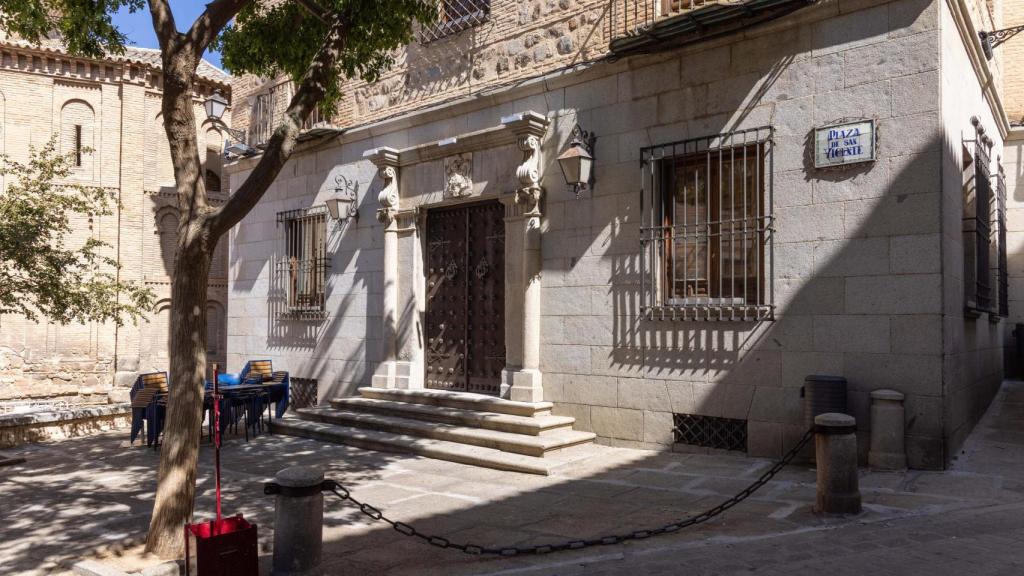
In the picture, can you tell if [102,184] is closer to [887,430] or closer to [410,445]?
[410,445]

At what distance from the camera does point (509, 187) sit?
970cm

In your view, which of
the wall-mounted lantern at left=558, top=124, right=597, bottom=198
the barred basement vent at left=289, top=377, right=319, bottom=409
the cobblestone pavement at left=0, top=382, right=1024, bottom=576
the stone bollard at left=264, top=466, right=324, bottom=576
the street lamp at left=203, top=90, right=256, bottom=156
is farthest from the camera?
the street lamp at left=203, top=90, right=256, bottom=156

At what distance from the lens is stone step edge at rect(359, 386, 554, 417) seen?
886 centimetres

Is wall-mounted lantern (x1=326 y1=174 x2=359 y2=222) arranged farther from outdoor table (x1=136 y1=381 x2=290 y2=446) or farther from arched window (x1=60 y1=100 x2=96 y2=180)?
arched window (x1=60 y1=100 x2=96 y2=180)

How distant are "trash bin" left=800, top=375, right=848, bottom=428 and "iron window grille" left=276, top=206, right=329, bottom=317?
8.11 metres

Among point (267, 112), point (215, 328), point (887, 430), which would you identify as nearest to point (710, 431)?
point (887, 430)

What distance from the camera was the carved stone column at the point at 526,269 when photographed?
9219 millimetres

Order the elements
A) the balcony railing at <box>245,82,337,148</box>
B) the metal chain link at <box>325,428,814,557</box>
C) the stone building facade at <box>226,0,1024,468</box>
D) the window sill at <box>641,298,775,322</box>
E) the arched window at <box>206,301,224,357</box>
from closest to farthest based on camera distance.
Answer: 1. the metal chain link at <box>325,428,814,557</box>
2. the stone building facade at <box>226,0,1024,468</box>
3. the window sill at <box>641,298,775,322</box>
4. the balcony railing at <box>245,82,337,148</box>
5. the arched window at <box>206,301,224,357</box>

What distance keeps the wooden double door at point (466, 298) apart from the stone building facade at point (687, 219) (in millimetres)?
35

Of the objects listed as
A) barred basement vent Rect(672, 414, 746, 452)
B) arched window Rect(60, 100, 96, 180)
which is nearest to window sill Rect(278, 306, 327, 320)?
barred basement vent Rect(672, 414, 746, 452)

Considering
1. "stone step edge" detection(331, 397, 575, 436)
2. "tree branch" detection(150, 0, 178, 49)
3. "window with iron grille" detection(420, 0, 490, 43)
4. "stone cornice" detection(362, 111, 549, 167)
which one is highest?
"window with iron grille" detection(420, 0, 490, 43)

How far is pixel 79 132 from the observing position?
23578 mm

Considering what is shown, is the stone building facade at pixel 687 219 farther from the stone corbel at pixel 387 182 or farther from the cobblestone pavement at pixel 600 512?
the cobblestone pavement at pixel 600 512

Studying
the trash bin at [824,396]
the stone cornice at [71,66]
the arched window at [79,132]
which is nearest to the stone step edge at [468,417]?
the trash bin at [824,396]
